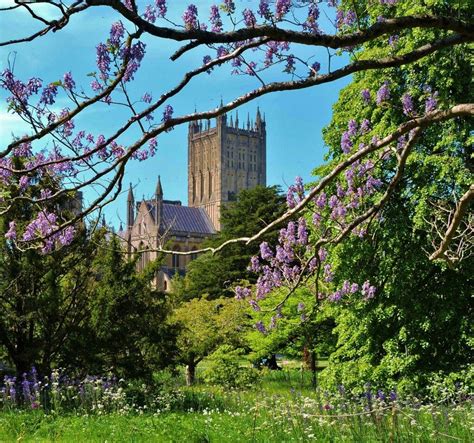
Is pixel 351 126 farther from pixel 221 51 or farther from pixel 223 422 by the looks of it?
pixel 223 422

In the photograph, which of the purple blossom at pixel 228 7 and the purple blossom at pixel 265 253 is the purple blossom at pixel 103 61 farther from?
the purple blossom at pixel 265 253

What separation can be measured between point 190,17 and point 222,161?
121 meters

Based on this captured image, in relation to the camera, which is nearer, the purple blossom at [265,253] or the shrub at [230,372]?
the purple blossom at [265,253]

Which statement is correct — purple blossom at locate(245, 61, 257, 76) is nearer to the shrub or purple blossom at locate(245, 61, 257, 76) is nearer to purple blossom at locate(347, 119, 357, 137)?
purple blossom at locate(347, 119, 357, 137)

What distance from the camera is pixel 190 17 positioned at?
167 inches

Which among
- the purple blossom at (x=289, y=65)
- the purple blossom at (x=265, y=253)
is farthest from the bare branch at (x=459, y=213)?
the purple blossom at (x=265, y=253)

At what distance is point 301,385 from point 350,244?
8285mm

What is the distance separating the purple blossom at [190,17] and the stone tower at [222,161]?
11771cm

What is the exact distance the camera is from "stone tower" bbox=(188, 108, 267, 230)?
125m

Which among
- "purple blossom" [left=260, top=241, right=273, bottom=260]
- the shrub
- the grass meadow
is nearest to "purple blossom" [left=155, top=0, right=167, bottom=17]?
the grass meadow

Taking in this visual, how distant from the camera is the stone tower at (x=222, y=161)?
125062mm

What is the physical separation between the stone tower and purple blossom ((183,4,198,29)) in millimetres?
117709

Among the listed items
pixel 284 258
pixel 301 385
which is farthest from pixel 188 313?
pixel 284 258

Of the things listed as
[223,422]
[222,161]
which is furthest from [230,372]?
[222,161]
